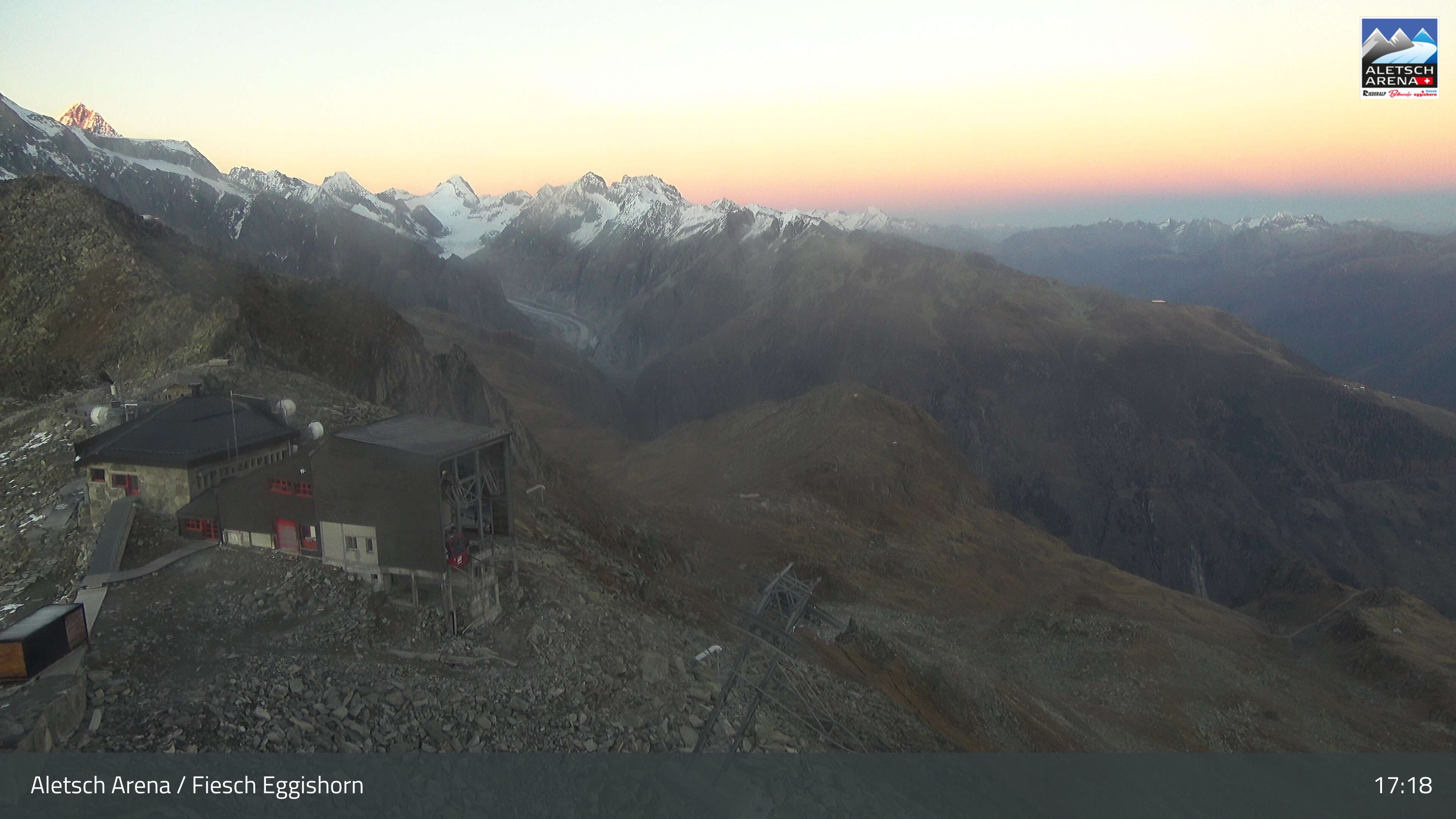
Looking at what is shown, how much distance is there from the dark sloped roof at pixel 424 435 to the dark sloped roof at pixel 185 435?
5062mm

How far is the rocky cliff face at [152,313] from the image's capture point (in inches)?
1506

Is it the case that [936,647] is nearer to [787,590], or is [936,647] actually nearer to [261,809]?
[787,590]

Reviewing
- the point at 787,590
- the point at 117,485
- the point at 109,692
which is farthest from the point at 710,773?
the point at 117,485

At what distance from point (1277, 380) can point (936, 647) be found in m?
109

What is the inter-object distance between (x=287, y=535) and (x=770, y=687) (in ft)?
42.9

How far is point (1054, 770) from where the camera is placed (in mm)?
25750

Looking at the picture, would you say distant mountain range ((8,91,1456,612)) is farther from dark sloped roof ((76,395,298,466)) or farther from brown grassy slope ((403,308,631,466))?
Result: dark sloped roof ((76,395,298,466))

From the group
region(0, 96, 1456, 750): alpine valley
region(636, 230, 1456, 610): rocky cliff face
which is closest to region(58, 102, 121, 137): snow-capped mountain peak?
region(0, 96, 1456, 750): alpine valley

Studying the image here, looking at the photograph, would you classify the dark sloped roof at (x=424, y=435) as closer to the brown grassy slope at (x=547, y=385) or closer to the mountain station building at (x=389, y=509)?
the mountain station building at (x=389, y=509)

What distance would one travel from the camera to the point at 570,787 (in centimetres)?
1560

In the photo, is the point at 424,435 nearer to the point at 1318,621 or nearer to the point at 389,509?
the point at 389,509

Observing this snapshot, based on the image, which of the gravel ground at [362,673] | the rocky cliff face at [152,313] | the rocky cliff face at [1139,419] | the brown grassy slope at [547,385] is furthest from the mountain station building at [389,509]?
the rocky cliff face at [1139,419]

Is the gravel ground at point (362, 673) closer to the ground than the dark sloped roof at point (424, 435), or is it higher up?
closer to the ground

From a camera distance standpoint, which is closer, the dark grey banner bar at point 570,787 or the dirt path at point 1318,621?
the dark grey banner bar at point 570,787
